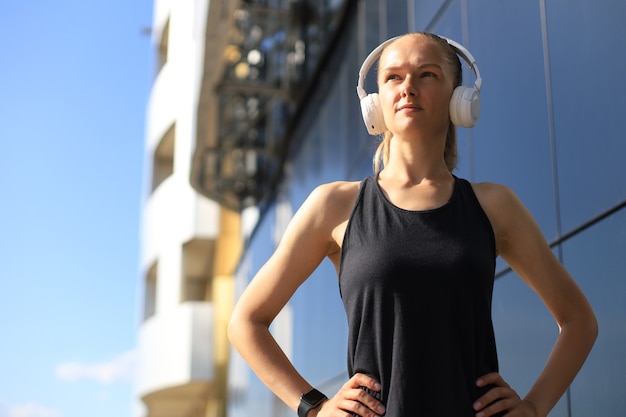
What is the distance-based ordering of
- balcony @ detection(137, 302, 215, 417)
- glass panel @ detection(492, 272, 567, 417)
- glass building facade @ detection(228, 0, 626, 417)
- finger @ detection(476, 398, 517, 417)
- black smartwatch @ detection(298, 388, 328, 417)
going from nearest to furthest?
finger @ detection(476, 398, 517, 417) → black smartwatch @ detection(298, 388, 328, 417) → glass building facade @ detection(228, 0, 626, 417) → glass panel @ detection(492, 272, 567, 417) → balcony @ detection(137, 302, 215, 417)

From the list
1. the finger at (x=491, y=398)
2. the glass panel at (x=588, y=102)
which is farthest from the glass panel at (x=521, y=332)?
the finger at (x=491, y=398)

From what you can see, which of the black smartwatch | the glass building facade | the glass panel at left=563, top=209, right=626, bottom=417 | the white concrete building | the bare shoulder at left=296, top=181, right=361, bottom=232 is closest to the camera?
the black smartwatch

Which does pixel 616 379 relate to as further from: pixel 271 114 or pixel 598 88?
pixel 271 114

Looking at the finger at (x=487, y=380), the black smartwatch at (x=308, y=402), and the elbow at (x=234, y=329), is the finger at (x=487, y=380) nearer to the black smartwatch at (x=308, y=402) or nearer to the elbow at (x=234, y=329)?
the black smartwatch at (x=308, y=402)

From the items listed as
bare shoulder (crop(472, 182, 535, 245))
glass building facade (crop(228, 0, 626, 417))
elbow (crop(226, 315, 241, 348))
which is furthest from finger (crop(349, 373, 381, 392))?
glass building facade (crop(228, 0, 626, 417))

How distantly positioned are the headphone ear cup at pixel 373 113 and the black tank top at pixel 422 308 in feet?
1.21

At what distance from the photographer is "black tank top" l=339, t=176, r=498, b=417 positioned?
8.44 feet

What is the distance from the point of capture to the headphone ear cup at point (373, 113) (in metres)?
2.98

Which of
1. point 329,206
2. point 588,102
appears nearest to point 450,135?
point 329,206

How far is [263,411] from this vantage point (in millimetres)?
17688

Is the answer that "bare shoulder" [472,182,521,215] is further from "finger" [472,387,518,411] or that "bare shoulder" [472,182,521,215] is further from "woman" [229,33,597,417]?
"finger" [472,387,518,411]

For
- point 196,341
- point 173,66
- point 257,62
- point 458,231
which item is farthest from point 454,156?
point 173,66

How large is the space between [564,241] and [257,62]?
528 inches

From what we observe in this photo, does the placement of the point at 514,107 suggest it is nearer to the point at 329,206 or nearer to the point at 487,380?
the point at 329,206
